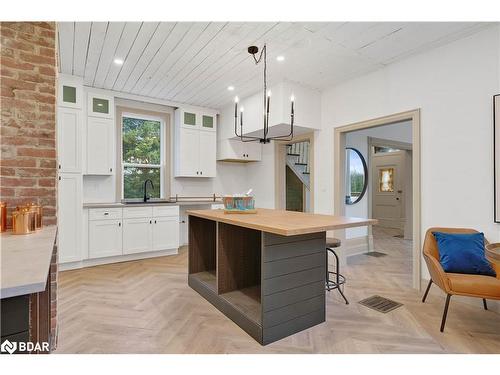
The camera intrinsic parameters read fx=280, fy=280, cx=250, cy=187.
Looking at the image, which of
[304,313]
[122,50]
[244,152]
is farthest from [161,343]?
[244,152]

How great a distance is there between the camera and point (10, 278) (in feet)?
2.88

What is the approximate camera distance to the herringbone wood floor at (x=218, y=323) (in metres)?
2.05

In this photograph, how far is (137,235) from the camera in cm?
437

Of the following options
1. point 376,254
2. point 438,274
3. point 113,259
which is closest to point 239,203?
point 438,274

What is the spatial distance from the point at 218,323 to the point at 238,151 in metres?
3.48

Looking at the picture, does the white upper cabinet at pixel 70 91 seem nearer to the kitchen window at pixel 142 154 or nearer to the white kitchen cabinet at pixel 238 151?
the kitchen window at pixel 142 154

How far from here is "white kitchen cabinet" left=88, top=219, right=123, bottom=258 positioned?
13.2ft

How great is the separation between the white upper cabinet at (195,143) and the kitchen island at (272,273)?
7.65 feet

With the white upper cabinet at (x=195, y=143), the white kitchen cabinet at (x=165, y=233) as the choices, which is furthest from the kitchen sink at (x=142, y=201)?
the white upper cabinet at (x=195, y=143)

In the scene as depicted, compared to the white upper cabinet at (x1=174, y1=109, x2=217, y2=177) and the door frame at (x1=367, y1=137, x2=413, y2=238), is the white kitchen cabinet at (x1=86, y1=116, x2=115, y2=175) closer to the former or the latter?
the white upper cabinet at (x1=174, y1=109, x2=217, y2=177)

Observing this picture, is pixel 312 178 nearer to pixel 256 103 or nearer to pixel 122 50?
pixel 256 103

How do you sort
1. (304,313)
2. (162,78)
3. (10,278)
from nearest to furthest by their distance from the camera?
(10,278) < (304,313) < (162,78)

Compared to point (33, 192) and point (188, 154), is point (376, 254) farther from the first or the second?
point (33, 192)
